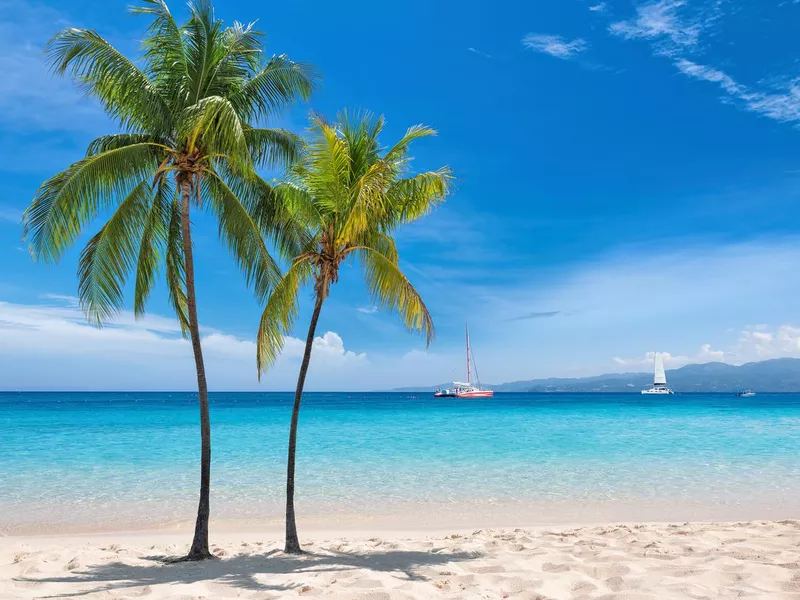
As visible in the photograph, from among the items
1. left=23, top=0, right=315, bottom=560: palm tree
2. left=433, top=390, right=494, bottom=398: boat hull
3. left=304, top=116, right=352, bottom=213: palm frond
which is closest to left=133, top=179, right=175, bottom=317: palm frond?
left=23, top=0, right=315, bottom=560: palm tree

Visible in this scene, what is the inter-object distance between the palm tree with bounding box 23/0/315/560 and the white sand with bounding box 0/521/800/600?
1245 millimetres

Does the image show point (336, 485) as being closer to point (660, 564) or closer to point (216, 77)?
point (660, 564)

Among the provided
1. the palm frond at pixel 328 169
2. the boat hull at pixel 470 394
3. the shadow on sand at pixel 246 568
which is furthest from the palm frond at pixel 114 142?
the boat hull at pixel 470 394

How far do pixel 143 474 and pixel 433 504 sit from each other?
9.16 meters

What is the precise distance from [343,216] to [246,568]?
474 cm

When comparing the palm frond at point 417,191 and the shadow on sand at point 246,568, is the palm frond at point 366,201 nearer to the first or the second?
the palm frond at point 417,191

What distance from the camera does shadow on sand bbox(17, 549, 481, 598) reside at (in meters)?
6.33

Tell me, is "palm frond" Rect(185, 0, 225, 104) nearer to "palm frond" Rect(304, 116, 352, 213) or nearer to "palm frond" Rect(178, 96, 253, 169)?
"palm frond" Rect(178, 96, 253, 169)

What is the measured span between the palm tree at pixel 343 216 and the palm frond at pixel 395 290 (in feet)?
0.05

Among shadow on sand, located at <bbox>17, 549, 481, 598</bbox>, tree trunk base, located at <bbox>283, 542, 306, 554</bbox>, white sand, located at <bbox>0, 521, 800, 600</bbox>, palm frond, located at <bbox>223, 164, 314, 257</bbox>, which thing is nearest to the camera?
white sand, located at <bbox>0, 521, 800, 600</bbox>

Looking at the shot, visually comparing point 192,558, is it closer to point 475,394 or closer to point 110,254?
point 110,254

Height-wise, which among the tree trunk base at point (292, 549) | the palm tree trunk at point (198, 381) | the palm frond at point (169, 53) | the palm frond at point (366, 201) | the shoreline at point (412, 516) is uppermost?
the palm frond at point (169, 53)

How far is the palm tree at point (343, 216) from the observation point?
7.67m

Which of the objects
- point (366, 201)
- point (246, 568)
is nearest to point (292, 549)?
point (246, 568)
